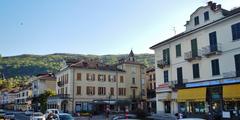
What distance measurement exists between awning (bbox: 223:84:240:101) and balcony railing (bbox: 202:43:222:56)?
3.84m

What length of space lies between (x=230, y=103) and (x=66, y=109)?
39277 mm

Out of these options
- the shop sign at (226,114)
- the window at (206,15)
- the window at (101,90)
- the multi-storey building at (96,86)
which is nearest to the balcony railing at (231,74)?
the shop sign at (226,114)

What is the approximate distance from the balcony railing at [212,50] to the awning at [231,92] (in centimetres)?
384

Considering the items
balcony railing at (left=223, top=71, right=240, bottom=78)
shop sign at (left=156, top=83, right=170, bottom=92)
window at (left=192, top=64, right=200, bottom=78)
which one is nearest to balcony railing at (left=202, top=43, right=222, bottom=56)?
window at (left=192, top=64, right=200, bottom=78)

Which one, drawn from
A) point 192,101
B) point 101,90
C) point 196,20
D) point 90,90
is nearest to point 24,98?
point 101,90

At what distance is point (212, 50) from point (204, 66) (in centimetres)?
240

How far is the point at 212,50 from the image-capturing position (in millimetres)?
32938

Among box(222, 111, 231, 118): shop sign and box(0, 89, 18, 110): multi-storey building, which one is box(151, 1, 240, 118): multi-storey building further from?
box(0, 89, 18, 110): multi-storey building

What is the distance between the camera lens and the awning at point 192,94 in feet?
111

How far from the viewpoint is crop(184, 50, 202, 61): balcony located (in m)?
35.0

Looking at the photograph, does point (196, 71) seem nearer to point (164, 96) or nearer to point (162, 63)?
point (162, 63)

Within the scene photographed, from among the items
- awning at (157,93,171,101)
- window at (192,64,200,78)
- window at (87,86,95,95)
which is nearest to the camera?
window at (192,64,200,78)

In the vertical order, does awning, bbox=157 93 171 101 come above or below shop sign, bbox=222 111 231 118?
above

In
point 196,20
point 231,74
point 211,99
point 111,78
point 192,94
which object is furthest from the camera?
point 111,78
